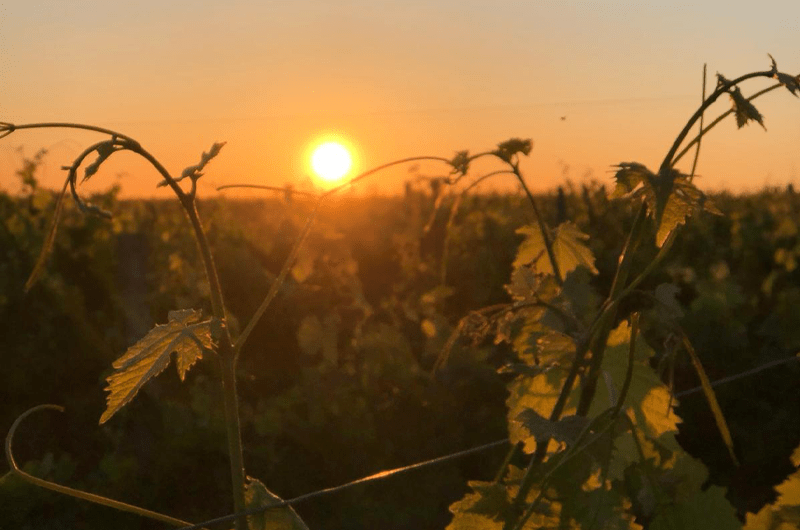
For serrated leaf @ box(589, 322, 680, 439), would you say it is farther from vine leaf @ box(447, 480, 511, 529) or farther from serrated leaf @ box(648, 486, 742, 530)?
vine leaf @ box(447, 480, 511, 529)

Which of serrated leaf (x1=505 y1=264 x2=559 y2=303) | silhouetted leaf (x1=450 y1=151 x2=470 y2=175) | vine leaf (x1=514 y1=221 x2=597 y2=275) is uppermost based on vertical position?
silhouetted leaf (x1=450 y1=151 x2=470 y2=175)

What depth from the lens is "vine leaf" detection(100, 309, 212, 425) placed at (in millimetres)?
1138

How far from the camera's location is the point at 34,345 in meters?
6.86

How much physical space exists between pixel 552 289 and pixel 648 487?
1.36 ft

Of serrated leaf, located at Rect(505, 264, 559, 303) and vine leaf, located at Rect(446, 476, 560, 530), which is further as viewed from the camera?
serrated leaf, located at Rect(505, 264, 559, 303)

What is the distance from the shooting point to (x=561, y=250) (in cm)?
168

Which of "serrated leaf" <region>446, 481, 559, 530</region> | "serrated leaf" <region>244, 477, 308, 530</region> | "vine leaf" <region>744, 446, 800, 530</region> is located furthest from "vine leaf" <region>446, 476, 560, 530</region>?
"vine leaf" <region>744, 446, 800, 530</region>

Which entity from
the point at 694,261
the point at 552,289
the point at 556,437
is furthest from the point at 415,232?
the point at 556,437

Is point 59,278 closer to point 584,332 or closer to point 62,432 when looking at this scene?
point 62,432

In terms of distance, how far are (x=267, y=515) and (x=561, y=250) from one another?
73 cm

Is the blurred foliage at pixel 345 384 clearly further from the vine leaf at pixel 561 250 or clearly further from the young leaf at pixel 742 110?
the young leaf at pixel 742 110

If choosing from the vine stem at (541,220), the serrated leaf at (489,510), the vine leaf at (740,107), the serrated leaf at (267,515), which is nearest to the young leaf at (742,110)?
the vine leaf at (740,107)

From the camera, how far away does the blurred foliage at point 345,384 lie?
3965 millimetres

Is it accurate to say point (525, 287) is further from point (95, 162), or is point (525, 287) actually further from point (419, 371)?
point (419, 371)
